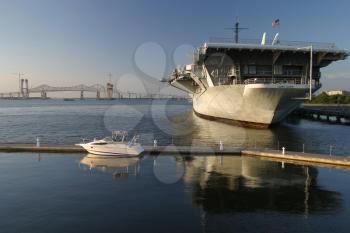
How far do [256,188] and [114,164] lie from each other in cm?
1158

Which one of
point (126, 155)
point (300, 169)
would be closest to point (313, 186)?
point (300, 169)

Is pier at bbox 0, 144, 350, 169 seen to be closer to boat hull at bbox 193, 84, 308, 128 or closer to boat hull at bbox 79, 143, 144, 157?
boat hull at bbox 79, 143, 144, 157

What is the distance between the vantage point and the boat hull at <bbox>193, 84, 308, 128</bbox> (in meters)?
53.3

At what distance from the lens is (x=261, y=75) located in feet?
200

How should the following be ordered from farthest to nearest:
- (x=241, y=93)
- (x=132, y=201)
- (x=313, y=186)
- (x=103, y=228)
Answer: (x=241, y=93) → (x=313, y=186) → (x=132, y=201) → (x=103, y=228)

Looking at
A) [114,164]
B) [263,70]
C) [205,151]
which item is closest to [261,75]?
[263,70]

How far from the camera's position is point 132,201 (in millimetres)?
19828

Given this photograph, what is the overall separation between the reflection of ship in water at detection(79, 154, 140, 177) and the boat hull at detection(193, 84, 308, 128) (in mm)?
28076

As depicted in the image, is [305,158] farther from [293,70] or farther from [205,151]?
[293,70]

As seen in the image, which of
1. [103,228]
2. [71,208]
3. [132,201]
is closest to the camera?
[103,228]

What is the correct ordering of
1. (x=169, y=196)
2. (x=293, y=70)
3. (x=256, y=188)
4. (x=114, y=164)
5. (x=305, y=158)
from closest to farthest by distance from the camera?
(x=169, y=196), (x=256, y=188), (x=114, y=164), (x=305, y=158), (x=293, y=70)

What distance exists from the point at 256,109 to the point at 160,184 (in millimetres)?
37281

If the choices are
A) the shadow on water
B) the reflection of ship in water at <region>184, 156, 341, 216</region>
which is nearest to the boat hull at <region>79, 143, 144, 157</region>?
the shadow on water

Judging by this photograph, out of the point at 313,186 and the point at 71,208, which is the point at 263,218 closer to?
the point at 313,186
